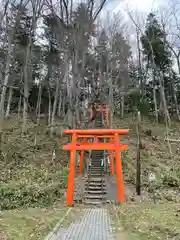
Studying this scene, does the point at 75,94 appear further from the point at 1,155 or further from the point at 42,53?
the point at 42,53

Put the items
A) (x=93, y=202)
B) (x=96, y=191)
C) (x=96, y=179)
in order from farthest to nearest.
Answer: (x=96, y=179)
(x=96, y=191)
(x=93, y=202)

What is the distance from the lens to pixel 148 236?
7.21 metres

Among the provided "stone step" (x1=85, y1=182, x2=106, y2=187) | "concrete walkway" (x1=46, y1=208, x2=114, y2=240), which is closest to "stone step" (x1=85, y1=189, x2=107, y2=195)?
"stone step" (x1=85, y1=182, x2=106, y2=187)

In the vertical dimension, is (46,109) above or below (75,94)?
above

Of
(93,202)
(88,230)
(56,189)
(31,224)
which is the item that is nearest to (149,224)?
(88,230)

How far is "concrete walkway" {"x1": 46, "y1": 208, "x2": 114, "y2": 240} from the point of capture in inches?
288

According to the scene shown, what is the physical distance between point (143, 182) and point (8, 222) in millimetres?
10591

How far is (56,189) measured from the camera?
13719 mm

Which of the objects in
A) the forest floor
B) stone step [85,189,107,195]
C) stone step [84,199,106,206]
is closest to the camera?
the forest floor

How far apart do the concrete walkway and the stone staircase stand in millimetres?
3981

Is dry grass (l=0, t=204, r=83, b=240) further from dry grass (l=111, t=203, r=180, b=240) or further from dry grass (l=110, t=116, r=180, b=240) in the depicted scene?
dry grass (l=110, t=116, r=180, b=240)

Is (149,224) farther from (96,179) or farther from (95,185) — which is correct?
(96,179)

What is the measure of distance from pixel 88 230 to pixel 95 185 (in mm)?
7748

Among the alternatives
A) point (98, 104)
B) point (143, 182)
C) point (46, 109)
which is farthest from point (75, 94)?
point (46, 109)
